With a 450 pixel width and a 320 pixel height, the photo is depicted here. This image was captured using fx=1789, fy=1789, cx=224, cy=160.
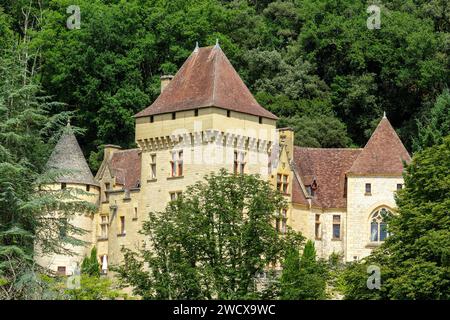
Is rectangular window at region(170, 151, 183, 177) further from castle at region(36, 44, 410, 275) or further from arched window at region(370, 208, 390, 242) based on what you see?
arched window at region(370, 208, 390, 242)

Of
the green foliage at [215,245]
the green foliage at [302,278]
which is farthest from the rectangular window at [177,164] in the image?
the green foliage at [302,278]

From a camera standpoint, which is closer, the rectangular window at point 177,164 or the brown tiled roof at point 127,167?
the rectangular window at point 177,164

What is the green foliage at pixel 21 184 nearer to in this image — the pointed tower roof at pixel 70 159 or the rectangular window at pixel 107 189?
the pointed tower roof at pixel 70 159

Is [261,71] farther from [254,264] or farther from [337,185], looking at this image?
[254,264]

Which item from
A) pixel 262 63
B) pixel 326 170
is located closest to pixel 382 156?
pixel 326 170

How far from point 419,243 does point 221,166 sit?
15.5 m

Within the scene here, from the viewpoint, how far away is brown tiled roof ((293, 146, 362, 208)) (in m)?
80.8

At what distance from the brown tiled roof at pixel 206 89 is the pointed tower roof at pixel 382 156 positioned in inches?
201

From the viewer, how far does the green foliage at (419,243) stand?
196 feet

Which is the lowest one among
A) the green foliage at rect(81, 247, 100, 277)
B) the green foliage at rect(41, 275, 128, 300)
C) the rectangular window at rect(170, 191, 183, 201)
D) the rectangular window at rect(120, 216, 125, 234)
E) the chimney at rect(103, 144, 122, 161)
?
the green foliage at rect(41, 275, 128, 300)

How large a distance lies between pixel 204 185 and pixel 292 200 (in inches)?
384

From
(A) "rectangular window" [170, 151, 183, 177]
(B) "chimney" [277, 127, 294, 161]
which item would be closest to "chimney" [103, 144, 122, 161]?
(A) "rectangular window" [170, 151, 183, 177]

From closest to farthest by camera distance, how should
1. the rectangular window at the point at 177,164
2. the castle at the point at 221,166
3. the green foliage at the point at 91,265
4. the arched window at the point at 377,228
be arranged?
the green foliage at the point at 91,265 < the castle at the point at 221,166 < the rectangular window at the point at 177,164 < the arched window at the point at 377,228

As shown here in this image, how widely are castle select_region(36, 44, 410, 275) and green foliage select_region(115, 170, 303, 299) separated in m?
9.31
